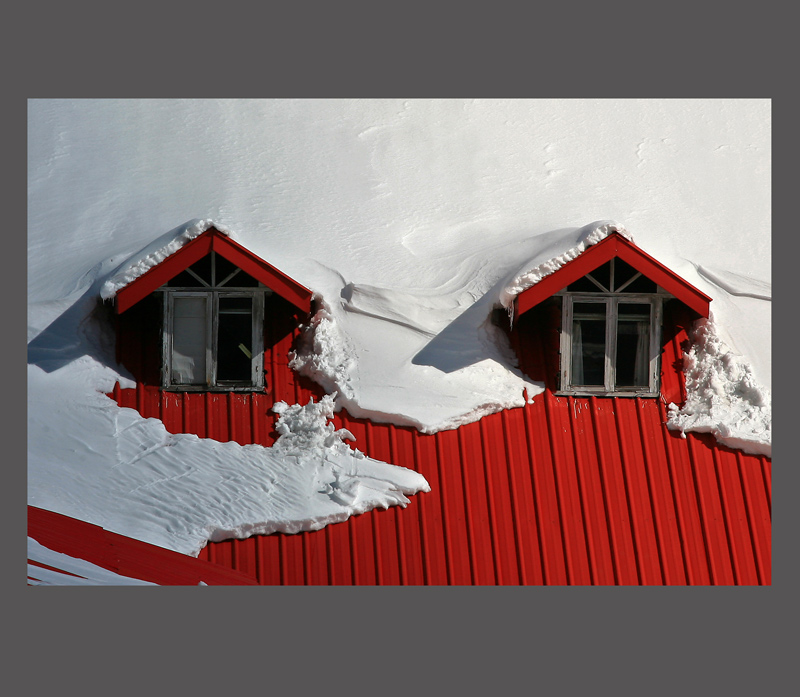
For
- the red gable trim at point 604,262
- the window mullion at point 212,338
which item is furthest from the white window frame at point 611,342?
the window mullion at point 212,338

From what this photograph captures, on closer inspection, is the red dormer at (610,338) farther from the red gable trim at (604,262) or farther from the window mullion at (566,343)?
the red gable trim at (604,262)

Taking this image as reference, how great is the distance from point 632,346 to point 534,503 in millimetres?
1490

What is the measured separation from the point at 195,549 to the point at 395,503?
1514 mm

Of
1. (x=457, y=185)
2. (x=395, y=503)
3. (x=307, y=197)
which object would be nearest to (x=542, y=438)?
(x=395, y=503)

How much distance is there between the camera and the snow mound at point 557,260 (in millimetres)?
7051

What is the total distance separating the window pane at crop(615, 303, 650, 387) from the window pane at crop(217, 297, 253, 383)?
9.61 ft

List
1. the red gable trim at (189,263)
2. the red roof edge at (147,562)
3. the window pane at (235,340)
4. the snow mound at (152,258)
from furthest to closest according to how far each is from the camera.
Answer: the window pane at (235,340) → the snow mound at (152,258) → the red gable trim at (189,263) → the red roof edge at (147,562)

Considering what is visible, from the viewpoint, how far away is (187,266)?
6.89 meters

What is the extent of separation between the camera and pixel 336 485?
6816mm

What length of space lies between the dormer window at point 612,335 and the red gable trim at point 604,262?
200 millimetres

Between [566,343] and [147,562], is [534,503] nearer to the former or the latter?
[566,343]

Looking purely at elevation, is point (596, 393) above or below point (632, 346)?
below

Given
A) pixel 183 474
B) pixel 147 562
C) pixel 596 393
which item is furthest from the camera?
pixel 596 393

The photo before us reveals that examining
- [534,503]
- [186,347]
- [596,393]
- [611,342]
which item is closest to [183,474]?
[186,347]
